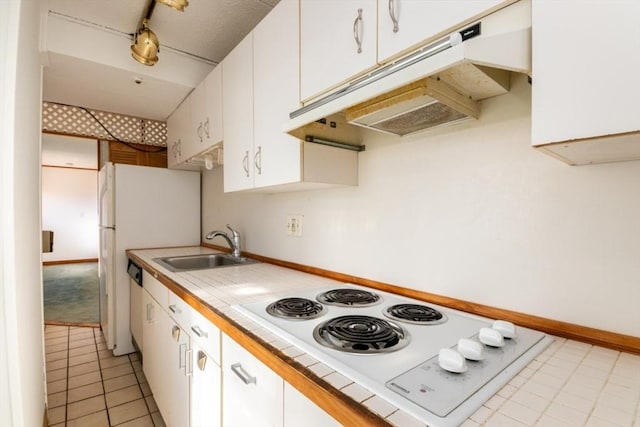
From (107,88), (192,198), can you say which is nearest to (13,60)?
(107,88)

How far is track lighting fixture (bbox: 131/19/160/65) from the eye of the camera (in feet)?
5.83

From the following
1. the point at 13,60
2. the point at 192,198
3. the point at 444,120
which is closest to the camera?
the point at 13,60

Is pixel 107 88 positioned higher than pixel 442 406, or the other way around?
pixel 107 88

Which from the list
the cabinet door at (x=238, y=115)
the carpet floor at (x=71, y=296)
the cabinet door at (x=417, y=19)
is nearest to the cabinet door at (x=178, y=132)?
the cabinet door at (x=238, y=115)

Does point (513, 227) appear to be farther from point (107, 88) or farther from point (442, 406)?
point (107, 88)

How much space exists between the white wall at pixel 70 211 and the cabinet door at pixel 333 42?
854 centimetres

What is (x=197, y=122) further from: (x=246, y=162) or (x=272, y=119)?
(x=272, y=119)

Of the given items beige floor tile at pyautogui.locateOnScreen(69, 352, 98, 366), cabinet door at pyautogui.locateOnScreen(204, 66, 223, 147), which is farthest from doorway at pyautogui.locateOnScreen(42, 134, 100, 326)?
cabinet door at pyautogui.locateOnScreen(204, 66, 223, 147)

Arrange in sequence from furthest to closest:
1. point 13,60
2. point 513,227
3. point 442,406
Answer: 1. point 513,227
2. point 13,60
3. point 442,406

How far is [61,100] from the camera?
2.49 meters

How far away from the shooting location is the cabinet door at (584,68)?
0.49 metres

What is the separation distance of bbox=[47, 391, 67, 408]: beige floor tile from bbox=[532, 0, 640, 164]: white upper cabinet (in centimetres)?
277

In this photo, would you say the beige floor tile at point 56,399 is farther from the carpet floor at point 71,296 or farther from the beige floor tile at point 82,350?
the carpet floor at point 71,296

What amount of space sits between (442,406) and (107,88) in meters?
2.80
